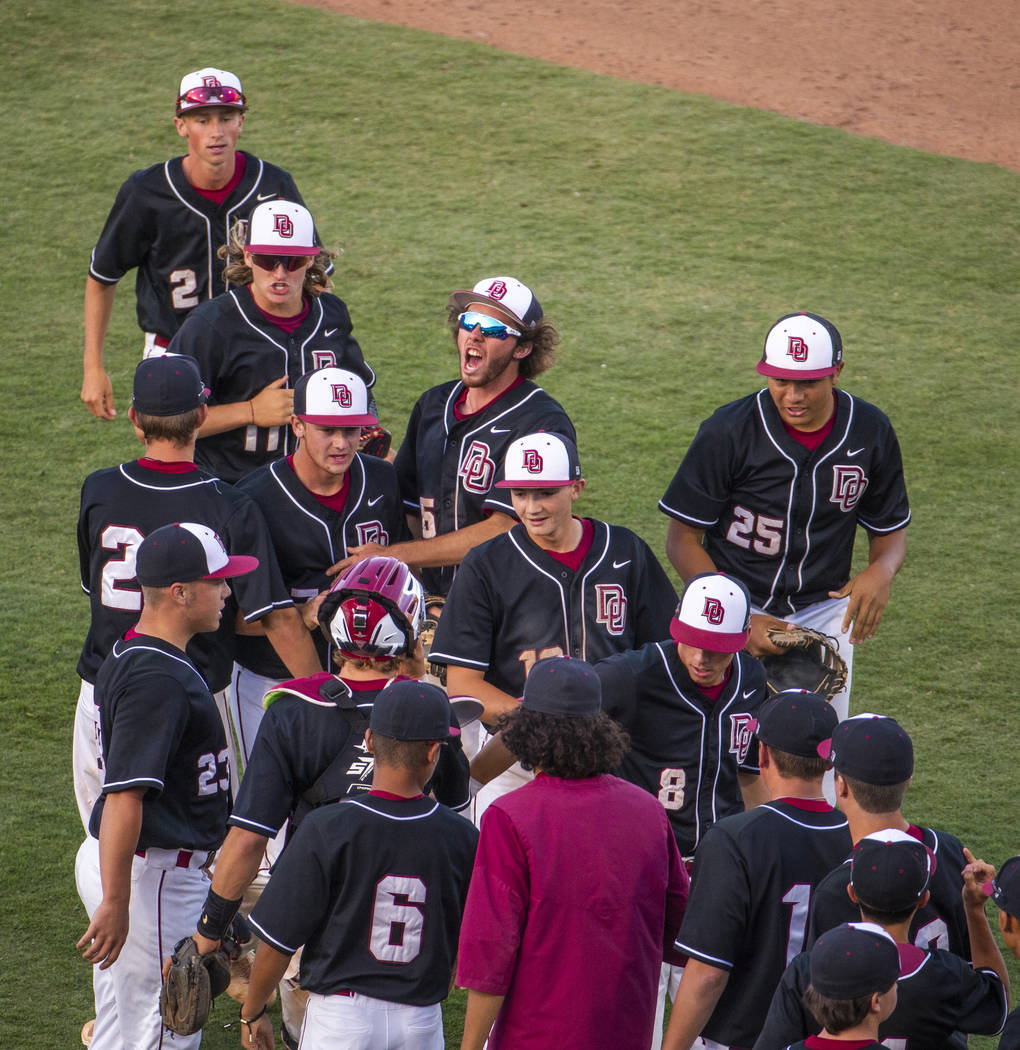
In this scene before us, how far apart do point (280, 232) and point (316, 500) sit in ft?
3.21

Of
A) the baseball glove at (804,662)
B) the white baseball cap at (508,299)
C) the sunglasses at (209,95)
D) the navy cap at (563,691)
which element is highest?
the sunglasses at (209,95)

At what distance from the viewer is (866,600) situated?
15.5 ft

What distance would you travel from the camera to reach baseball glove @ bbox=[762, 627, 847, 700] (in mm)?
4621

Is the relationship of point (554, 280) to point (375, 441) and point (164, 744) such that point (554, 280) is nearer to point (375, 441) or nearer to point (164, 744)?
point (375, 441)

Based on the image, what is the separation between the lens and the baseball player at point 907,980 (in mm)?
2736

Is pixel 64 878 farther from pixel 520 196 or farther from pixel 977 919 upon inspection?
pixel 520 196

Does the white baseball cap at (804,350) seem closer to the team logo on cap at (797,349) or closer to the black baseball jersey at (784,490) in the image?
the team logo on cap at (797,349)

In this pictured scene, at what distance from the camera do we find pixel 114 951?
329cm

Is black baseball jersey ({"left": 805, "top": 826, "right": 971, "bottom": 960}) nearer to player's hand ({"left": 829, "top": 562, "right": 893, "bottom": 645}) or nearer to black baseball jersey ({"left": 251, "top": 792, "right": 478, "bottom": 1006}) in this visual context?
black baseball jersey ({"left": 251, "top": 792, "right": 478, "bottom": 1006})

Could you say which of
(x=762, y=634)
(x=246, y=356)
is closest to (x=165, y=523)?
(x=246, y=356)

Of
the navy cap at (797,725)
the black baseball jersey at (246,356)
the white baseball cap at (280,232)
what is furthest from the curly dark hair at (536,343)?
the navy cap at (797,725)

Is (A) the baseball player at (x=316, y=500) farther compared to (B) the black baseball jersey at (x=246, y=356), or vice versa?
(B) the black baseball jersey at (x=246, y=356)

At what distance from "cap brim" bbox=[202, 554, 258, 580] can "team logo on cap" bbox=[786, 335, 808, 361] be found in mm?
1804

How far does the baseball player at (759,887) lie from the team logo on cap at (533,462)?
41.4 inches
